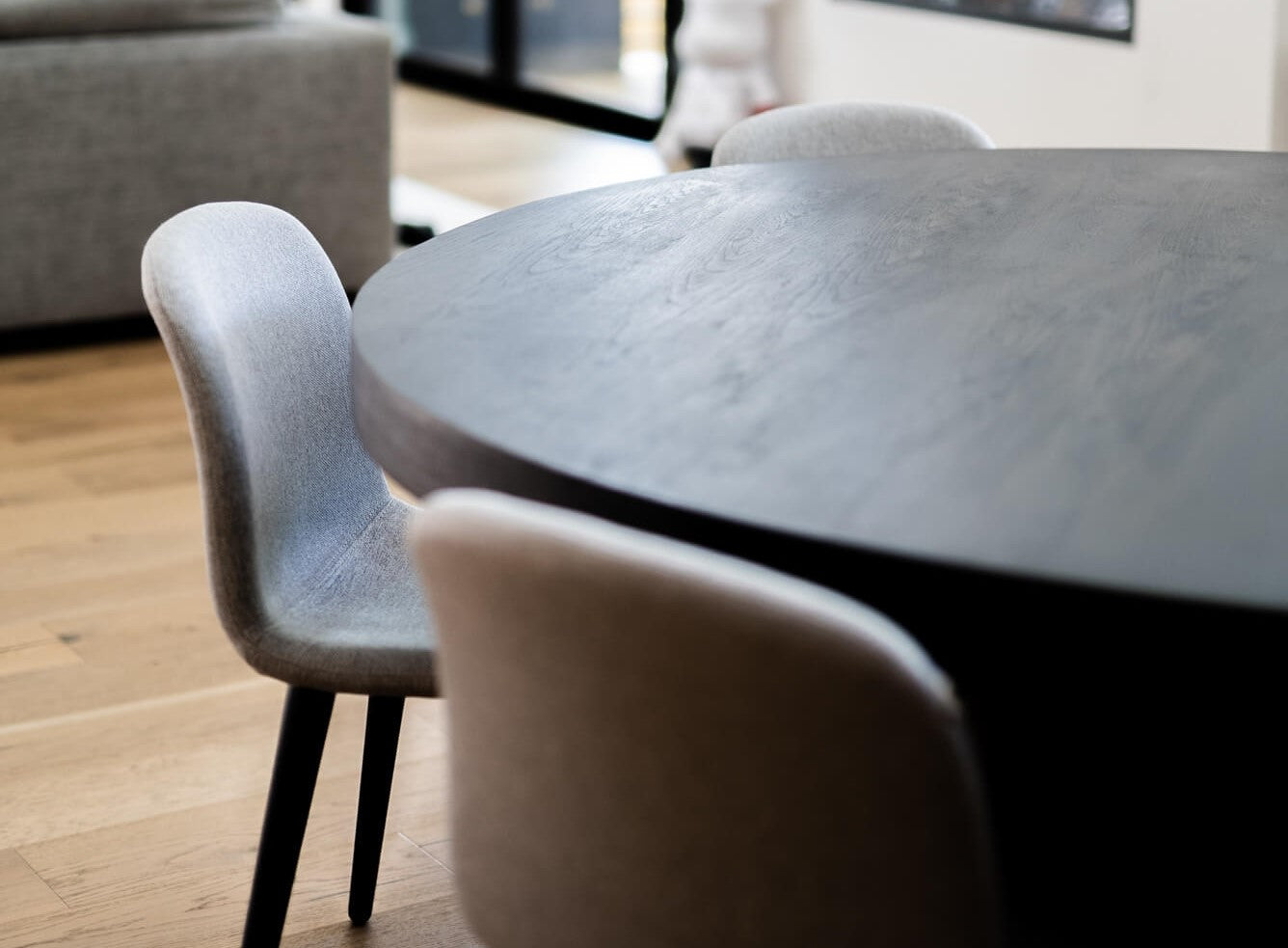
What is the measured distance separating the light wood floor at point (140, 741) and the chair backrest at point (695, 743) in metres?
0.85

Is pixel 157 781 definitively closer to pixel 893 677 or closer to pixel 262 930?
pixel 262 930

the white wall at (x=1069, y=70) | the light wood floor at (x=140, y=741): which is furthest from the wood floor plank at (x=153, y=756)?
the white wall at (x=1069, y=70)

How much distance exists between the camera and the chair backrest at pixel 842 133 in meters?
2.08

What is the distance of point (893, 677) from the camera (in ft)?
2.33

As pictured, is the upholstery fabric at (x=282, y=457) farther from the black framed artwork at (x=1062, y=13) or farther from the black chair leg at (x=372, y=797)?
the black framed artwork at (x=1062, y=13)

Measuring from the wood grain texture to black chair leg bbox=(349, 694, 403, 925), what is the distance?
43 cm

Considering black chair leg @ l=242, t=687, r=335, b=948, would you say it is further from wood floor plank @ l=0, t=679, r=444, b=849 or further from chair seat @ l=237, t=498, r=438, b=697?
wood floor plank @ l=0, t=679, r=444, b=849

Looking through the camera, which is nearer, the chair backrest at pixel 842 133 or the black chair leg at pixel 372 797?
the black chair leg at pixel 372 797

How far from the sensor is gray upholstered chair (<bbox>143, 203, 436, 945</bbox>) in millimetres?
1260

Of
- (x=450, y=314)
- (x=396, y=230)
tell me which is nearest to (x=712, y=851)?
(x=450, y=314)

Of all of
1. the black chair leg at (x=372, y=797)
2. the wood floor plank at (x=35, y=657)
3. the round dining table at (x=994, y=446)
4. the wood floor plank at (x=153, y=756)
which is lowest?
the wood floor plank at (x=35, y=657)

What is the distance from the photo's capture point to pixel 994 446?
37.9 inches

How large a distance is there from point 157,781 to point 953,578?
1.39m

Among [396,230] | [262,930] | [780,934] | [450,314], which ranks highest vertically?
[450,314]
